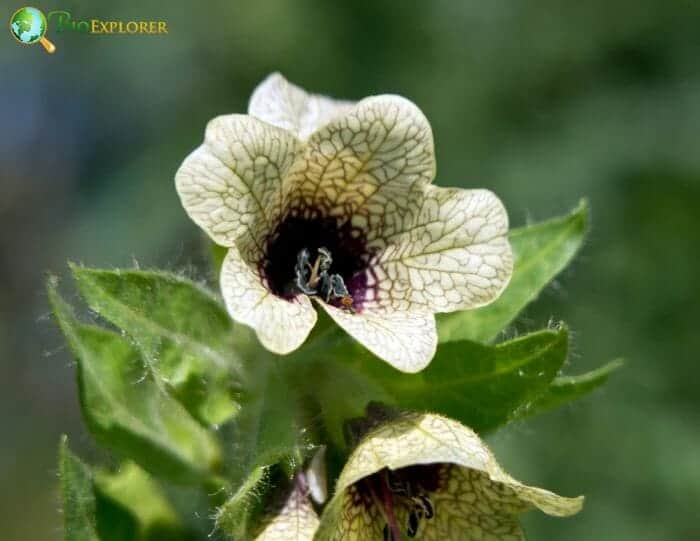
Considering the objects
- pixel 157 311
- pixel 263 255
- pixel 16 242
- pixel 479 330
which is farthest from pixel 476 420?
pixel 16 242

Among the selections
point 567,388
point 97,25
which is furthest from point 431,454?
point 97,25

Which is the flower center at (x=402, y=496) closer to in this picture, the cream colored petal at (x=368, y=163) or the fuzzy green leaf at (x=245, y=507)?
the fuzzy green leaf at (x=245, y=507)

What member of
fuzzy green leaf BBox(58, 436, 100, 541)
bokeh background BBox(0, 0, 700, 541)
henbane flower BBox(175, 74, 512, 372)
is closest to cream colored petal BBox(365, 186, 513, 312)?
henbane flower BBox(175, 74, 512, 372)

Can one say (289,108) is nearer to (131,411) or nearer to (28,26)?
(131,411)

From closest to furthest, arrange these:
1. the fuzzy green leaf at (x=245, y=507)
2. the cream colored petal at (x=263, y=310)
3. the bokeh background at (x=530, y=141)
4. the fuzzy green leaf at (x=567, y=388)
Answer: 1. the cream colored petal at (x=263, y=310)
2. the fuzzy green leaf at (x=245, y=507)
3. the fuzzy green leaf at (x=567, y=388)
4. the bokeh background at (x=530, y=141)

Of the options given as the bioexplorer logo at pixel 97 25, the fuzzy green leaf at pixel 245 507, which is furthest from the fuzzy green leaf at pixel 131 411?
the bioexplorer logo at pixel 97 25

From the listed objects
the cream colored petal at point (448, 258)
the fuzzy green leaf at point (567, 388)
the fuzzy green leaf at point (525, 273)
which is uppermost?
the cream colored petal at point (448, 258)
